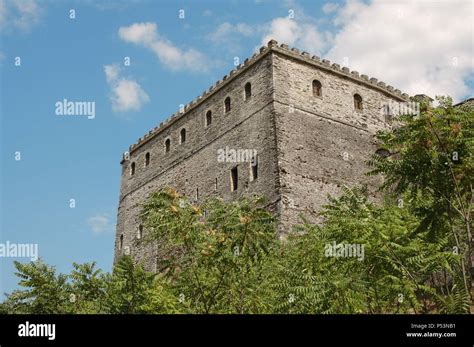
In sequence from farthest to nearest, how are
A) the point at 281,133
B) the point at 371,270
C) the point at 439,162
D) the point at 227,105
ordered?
the point at 227,105, the point at 281,133, the point at 371,270, the point at 439,162

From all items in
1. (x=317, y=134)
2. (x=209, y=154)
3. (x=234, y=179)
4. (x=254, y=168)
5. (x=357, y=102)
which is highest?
(x=357, y=102)

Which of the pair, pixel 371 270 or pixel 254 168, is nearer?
pixel 371 270

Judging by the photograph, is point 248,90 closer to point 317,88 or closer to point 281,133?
point 317,88

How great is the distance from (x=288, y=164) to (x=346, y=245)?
1456 centimetres

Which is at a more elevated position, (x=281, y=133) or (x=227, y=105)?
(x=227, y=105)

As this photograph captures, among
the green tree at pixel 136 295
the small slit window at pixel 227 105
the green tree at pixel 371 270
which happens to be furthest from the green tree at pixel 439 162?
the small slit window at pixel 227 105

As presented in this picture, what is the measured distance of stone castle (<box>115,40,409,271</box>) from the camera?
82.3ft

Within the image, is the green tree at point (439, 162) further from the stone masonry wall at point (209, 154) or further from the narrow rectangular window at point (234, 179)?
the narrow rectangular window at point (234, 179)

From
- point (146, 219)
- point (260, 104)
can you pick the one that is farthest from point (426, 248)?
point (260, 104)

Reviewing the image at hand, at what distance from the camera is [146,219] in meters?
11.9

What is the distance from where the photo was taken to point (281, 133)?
1002 inches

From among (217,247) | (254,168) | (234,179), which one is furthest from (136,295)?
(234,179)

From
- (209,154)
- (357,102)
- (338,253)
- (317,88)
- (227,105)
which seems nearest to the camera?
(338,253)
